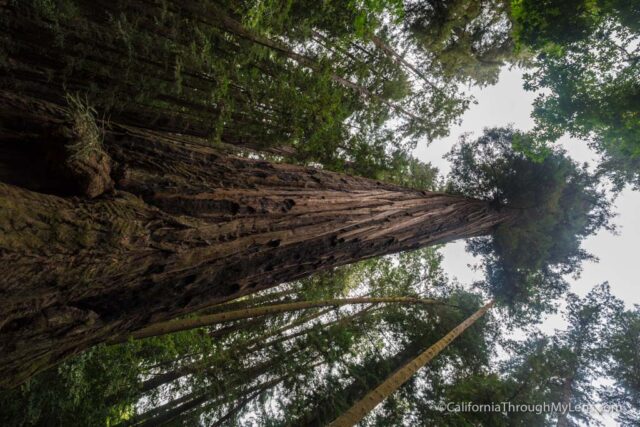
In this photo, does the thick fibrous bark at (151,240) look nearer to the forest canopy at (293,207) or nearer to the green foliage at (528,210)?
the forest canopy at (293,207)

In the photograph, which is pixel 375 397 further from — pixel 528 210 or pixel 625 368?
pixel 625 368

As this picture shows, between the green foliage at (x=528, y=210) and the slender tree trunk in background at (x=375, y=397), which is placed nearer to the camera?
the slender tree trunk in background at (x=375, y=397)

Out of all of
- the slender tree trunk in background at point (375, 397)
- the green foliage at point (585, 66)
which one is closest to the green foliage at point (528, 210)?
the green foliage at point (585, 66)

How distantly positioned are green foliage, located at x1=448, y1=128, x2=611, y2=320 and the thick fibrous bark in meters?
6.49

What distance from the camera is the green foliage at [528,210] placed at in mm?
8414

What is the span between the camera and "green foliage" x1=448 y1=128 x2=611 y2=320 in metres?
8.41

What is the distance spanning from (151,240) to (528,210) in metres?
9.08

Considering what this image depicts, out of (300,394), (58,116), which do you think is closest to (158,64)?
(58,116)

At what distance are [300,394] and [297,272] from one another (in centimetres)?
565

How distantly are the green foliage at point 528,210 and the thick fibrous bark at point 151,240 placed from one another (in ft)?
21.3

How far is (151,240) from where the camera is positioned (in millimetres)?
1921

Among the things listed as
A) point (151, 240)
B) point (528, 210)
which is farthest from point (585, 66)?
point (151, 240)

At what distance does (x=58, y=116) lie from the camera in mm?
1930

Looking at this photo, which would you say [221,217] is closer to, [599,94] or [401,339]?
[599,94]
